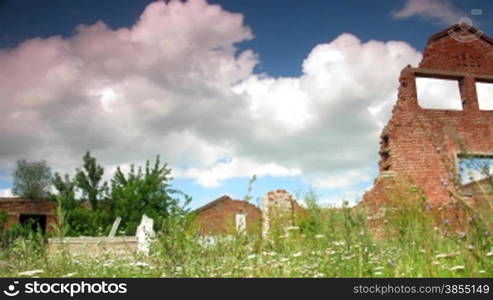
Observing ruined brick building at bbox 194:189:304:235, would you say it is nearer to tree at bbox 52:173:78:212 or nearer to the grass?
the grass

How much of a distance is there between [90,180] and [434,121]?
1373cm

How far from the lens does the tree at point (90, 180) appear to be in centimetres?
1917

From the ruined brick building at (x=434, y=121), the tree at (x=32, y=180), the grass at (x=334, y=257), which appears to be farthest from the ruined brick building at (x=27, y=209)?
the grass at (x=334, y=257)

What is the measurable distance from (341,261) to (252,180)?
0.94 meters

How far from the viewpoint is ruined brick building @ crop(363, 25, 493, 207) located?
1207 cm

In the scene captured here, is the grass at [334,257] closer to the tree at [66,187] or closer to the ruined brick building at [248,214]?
the ruined brick building at [248,214]

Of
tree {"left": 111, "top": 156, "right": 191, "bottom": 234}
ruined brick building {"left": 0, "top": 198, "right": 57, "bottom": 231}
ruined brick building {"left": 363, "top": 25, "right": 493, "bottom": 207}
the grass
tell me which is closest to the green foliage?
tree {"left": 111, "top": 156, "right": 191, "bottom": 234}

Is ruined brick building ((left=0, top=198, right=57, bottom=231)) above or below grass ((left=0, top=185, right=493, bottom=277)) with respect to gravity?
above

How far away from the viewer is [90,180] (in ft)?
64.1

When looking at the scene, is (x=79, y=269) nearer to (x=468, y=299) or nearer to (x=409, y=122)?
(x=468, y=299)

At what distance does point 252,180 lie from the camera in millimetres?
3189

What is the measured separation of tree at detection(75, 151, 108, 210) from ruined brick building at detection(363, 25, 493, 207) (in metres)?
11.8

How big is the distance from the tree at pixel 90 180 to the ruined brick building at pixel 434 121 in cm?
1182

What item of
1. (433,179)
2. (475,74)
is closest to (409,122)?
(433,179)
